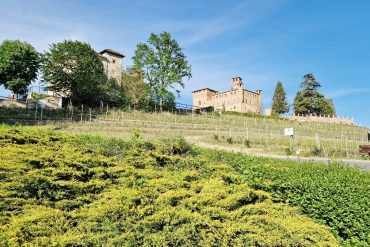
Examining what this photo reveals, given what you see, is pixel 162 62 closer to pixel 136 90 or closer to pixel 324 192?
pixel 136 90

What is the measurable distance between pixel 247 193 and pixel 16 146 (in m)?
5.52

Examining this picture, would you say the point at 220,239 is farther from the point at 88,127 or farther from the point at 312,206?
the point at 88,127

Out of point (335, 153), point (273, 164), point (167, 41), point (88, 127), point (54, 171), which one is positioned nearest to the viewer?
point (54, 171)

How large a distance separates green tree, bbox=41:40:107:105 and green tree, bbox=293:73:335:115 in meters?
50.0

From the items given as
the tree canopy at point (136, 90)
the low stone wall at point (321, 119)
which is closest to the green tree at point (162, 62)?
the tree canopy at point (136, 90)

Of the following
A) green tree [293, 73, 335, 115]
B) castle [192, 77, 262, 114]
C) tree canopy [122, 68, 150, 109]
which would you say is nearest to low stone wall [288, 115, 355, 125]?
green tree [293, 73, 335, 115]

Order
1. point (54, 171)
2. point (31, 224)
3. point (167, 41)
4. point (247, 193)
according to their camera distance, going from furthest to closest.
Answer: point (167, 41)
point (247, 193)
point (54, 171)
point (31, 224)

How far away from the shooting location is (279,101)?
281 ft

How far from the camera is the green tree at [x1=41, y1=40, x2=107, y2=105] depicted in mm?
44594

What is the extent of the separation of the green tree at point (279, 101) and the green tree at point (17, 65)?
5961 cm

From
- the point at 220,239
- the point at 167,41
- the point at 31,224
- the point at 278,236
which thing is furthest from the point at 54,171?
the point at 167,41

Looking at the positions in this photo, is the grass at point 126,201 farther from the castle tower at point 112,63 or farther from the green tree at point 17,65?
the castle tower at point 112,63

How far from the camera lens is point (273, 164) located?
370 inches

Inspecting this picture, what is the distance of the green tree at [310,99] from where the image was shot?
77125 millimetres
